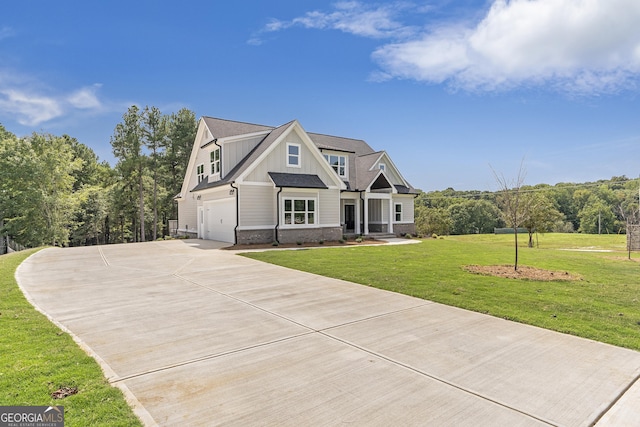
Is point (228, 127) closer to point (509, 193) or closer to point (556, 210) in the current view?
point (509, 193)

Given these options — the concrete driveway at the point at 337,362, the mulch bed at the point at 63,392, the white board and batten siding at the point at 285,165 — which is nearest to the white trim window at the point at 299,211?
the white board and batten siding at the point at 285,165

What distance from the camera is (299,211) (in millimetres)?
19984

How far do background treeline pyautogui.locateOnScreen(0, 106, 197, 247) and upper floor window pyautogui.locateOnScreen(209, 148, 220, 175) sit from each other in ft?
60.7

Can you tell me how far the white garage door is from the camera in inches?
761

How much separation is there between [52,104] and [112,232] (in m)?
20.8

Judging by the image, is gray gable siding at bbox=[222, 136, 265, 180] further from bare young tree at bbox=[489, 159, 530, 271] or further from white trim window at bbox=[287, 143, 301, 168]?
bare young tree at bbox=[489, 159, 530, 271]

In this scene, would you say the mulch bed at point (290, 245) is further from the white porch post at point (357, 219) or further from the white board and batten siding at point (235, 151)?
the white board and batten siding at point (235, 151)

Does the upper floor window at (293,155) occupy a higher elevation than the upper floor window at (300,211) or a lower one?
higher

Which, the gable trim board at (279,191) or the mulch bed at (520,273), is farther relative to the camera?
the gable trim board at (279,191)

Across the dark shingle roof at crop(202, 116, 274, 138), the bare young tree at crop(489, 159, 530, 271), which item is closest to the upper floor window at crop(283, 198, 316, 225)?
the dark shingle roof at crop(202, 116, 274, 138)

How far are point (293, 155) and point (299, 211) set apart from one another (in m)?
3.54

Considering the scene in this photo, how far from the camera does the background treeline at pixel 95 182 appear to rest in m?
29.3

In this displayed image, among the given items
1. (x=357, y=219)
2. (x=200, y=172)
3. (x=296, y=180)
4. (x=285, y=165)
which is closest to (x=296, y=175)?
(x=296, y=180)

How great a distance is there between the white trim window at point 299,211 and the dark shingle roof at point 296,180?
945mm
